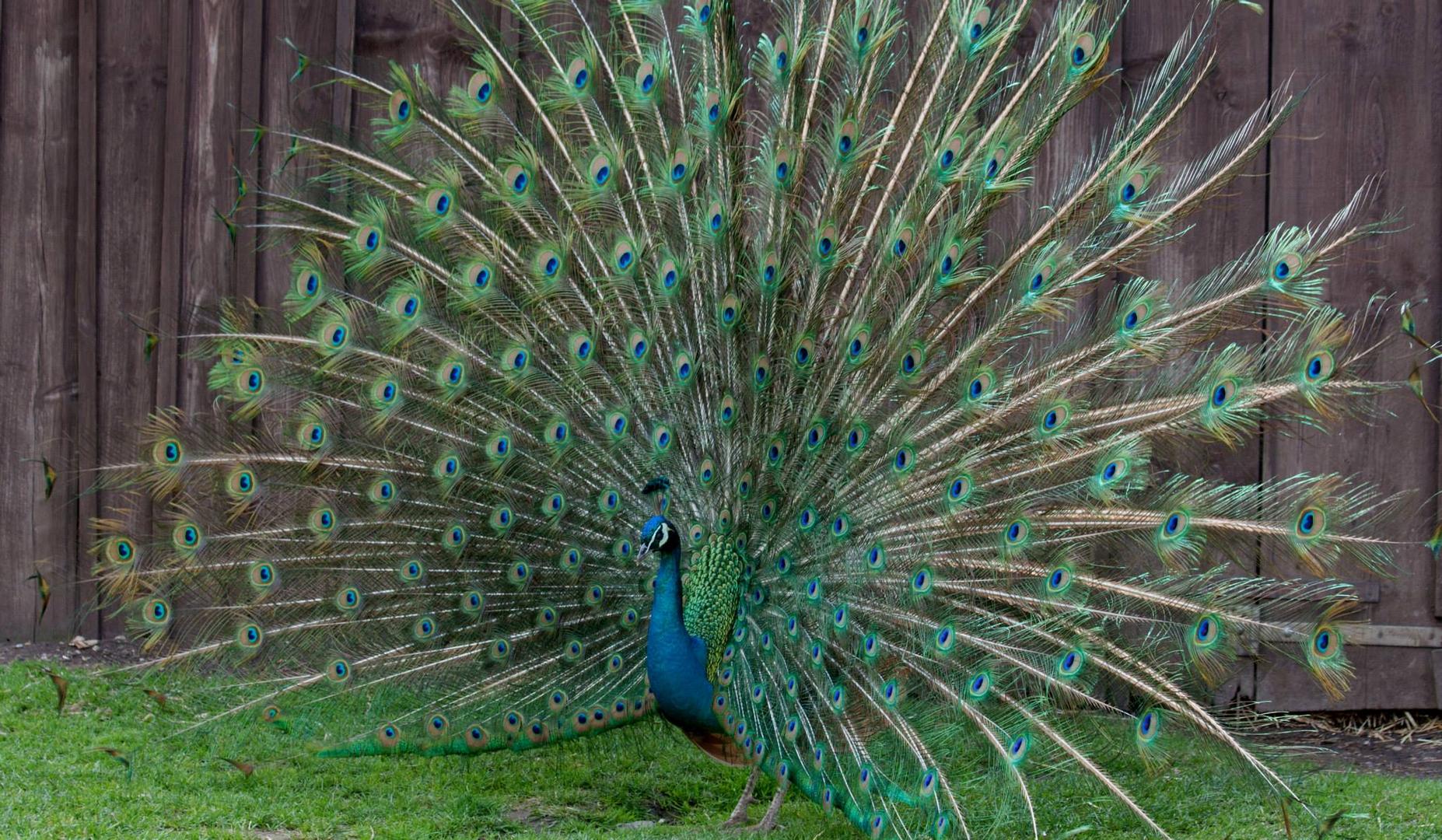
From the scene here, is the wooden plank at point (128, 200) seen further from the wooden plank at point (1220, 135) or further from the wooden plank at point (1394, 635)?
the wooden plank at point (1394, 635)

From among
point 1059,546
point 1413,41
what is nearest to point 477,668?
point 1059,546

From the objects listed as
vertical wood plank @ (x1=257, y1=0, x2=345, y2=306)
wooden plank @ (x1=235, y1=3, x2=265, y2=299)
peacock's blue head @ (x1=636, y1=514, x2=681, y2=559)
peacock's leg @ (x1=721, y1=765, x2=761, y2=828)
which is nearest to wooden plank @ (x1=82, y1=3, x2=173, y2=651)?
wooden plank @ (x1=235, y1=3, x2=265, y2=299)

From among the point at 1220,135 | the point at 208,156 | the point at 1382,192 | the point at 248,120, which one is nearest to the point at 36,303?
the point at 208,156

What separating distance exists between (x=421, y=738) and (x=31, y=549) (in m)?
2.67

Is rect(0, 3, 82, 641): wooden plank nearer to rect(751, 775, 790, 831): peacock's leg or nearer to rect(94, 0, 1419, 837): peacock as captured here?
rect(94, 0, 1419, 837): peacock

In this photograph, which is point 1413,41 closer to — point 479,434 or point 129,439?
point 479,434

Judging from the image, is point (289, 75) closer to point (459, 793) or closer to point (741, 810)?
point (459, 793)

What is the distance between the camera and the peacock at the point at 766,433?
4.21 m

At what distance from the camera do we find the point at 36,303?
640cm

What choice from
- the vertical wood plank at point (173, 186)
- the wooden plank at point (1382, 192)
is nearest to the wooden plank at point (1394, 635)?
the wooden plank at point (1382, 192)

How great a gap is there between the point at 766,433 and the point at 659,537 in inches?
20.4

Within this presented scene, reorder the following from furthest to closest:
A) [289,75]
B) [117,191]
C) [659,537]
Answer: [117,191], [289,75], [659,537]

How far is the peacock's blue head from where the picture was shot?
15.2ft

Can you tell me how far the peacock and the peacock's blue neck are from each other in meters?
0.02
